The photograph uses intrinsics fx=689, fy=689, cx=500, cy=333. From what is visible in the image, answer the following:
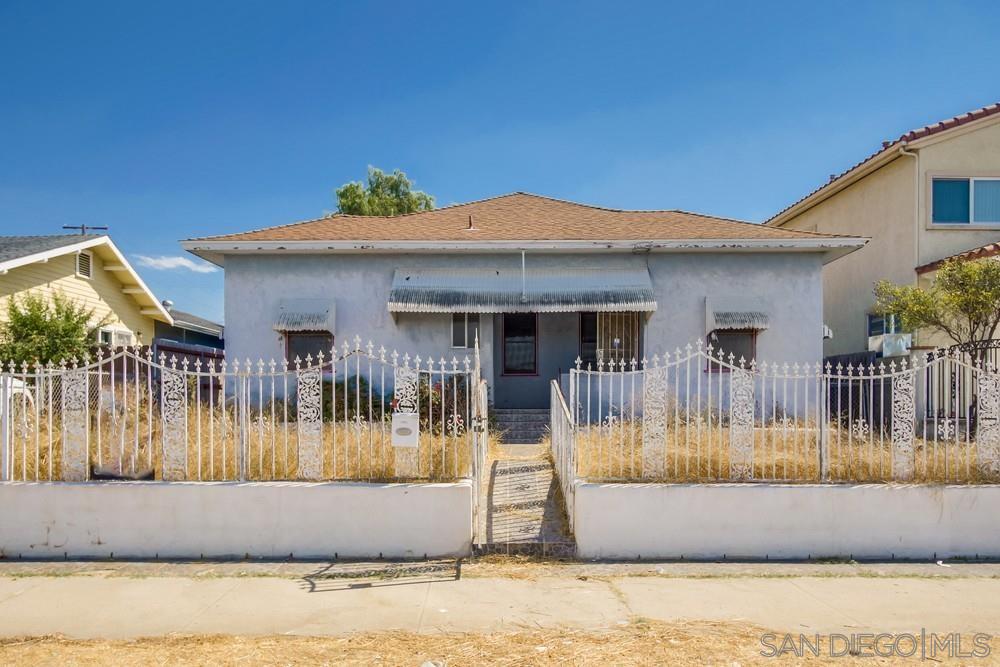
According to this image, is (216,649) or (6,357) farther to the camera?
(6,357)

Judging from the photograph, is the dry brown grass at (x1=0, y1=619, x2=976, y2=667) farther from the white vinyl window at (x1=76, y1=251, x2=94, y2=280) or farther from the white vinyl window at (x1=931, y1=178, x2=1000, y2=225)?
the white vinyl window at (x1=76, y1=251, x2=94, y2=280)

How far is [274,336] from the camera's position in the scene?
13.3 metres

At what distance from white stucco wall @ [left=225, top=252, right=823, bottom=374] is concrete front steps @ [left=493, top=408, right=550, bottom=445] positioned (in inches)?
38.0

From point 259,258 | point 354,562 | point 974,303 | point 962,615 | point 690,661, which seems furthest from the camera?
point 259,258

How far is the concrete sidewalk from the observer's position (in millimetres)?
5012

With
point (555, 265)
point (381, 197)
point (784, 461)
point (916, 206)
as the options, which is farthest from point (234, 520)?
point (381, 197)

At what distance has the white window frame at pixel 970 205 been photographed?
13.7m

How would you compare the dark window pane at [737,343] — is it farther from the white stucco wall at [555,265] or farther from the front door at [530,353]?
the front door at [530,353]

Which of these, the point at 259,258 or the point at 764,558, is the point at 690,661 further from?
the point at 259,258

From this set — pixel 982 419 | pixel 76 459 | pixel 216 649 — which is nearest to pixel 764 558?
pixel 982 419

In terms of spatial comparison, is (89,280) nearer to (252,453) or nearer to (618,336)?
(618,336)

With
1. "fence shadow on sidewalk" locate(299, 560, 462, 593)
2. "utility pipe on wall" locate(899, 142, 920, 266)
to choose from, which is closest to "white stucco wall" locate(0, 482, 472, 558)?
"fence shadow on sidewalk" locate(299, 560, 462, 593)

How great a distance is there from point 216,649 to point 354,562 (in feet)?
6.76

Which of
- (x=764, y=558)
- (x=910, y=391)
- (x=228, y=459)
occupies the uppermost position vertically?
(x=910, y=391)
